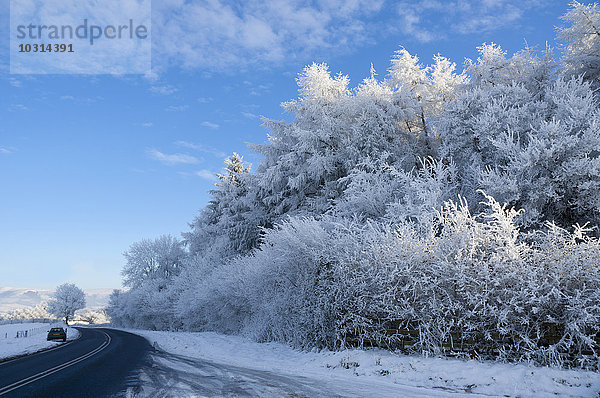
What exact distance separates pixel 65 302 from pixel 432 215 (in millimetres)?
110821

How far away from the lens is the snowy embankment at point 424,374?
27.0 ft

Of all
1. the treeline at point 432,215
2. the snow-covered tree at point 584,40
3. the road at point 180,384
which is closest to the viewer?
the road at point 180,384

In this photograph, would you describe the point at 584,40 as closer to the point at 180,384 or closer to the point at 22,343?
the point at 180,384

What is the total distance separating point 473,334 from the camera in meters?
11.0

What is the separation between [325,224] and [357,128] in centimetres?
797

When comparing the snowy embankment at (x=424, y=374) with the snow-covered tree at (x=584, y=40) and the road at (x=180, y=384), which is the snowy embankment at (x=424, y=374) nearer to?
the road at (x=180, y=384)

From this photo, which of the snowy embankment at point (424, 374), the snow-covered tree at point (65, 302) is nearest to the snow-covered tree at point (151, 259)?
the snowy embankment at point (424, 374)

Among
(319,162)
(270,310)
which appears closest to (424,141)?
(319,162)

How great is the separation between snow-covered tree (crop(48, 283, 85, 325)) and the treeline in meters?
82.7

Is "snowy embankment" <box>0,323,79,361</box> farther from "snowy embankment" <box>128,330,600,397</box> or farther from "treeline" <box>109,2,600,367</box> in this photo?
"snowy embankment" <box>128,330,600,397</box>

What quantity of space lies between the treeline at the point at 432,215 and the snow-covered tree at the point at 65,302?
82733 mm

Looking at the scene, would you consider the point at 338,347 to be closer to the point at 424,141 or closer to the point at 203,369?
the point at 203,369

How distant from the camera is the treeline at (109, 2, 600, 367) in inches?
418

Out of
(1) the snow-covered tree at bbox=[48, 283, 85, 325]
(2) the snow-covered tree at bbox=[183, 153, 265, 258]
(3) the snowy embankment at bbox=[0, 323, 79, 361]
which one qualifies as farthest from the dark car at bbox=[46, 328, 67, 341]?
(1) the snow-covered tree at bbox=[48, 283, 85, 325]
